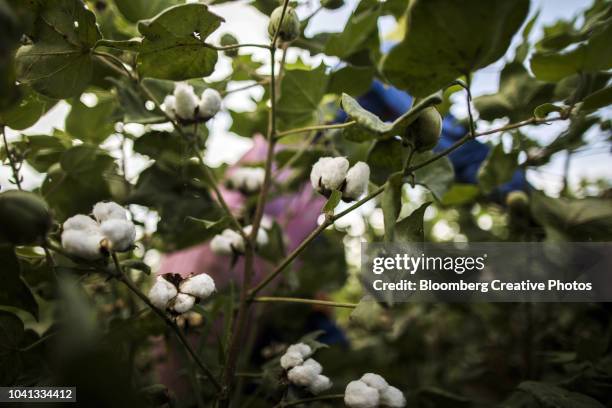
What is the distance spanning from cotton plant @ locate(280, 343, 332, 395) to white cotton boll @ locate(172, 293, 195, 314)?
4.0 inches

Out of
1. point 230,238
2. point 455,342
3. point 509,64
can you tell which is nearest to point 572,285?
point 509,64

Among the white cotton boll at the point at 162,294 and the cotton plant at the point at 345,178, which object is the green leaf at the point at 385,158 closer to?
the cotton plant at the point at 345,178

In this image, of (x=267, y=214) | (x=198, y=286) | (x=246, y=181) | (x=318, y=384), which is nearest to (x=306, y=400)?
(x=318, y=384)

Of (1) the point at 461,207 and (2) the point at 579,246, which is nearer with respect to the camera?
(2) the point at 579,246

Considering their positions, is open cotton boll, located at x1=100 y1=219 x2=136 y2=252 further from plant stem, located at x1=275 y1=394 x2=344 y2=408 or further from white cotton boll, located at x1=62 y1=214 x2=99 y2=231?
plant stem, located at x1=275 y1=394 x2=344 y2=408

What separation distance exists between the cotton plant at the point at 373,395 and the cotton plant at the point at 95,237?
0.69 ft

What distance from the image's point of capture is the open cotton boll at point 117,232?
0.32 metres

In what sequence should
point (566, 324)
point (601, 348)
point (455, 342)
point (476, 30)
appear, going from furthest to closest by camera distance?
point (455, 342) < point (566, 324) < point (601, 348) < point (476, 30)

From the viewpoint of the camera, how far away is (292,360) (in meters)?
0.40

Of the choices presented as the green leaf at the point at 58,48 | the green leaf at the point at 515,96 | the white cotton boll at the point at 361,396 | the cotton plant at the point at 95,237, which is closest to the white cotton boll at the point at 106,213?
the cotton plant at the point at 95,237

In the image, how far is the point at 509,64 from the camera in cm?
58

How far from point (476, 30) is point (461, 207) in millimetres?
717

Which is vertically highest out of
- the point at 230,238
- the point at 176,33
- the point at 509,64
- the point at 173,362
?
the point at 509,64

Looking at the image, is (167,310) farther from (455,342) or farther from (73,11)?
(455,342)
